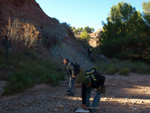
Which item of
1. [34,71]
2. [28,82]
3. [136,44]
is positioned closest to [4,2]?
[34,71]

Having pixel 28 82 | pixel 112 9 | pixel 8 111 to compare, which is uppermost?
pixel 112 9

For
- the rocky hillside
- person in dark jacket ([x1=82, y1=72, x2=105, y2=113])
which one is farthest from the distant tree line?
person in dark jacket ([x1=82, y1=72, x2=105, y2=113])

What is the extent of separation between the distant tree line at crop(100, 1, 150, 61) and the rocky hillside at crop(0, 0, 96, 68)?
204 inches

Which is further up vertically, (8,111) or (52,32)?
(52,32)

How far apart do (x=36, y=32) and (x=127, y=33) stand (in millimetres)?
15359

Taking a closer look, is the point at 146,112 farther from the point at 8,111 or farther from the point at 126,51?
the point at 126,51

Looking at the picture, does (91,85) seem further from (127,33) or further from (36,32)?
(127,33)

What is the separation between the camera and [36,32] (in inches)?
527

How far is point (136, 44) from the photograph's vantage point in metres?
22.3

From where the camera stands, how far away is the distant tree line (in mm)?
21922

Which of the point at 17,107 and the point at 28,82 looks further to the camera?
the point at 28,82

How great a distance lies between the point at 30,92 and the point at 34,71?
2299 mm

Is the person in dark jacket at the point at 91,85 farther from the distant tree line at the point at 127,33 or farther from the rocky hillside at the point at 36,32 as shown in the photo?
the distant tree line at the point at 127,33

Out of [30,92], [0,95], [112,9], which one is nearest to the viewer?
[0,95]
